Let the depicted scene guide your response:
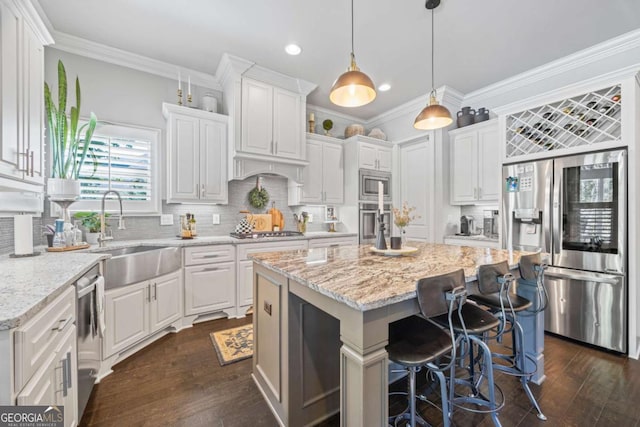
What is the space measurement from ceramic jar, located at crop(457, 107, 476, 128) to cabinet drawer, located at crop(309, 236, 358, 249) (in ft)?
7.69

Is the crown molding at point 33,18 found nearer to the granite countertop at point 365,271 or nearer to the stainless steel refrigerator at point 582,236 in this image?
the granite countertop at point 365,271

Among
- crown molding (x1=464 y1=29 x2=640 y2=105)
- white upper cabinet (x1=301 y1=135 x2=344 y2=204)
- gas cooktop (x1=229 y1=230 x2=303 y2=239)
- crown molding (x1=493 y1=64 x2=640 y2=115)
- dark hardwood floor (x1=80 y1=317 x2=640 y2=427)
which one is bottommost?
dark hardwood floor (x1=80 y1=317 x2=640 y2=427)

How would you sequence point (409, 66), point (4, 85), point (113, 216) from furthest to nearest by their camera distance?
point (409, 66)
point (113, 216)
point (4, 85)

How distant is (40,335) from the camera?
0.98 metres

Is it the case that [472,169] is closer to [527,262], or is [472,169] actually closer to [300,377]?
[527,262]

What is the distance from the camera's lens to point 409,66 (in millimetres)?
3334

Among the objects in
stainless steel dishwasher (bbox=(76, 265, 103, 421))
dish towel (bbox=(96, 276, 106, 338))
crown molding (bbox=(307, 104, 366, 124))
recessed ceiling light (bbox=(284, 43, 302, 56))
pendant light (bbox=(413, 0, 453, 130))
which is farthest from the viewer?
crown molding (bbox=(307, 104, 366, 124))

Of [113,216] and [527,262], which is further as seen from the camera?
[113,216]

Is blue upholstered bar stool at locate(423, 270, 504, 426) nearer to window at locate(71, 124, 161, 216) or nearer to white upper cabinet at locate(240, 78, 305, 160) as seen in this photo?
white upper cabinet at locate(240, 78, 305, 160)

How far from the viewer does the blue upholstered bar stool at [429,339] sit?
1123mm

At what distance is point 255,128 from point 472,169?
3.06 metres

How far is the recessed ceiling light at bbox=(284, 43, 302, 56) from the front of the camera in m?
2.91

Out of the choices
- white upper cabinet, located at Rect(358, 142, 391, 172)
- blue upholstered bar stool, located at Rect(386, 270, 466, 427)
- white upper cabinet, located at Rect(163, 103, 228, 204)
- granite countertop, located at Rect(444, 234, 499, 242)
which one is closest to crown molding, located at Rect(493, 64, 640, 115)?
granite countertop, located at Rect(444, 234, 499, 242)

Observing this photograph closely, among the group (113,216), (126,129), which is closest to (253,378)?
(113,216)
